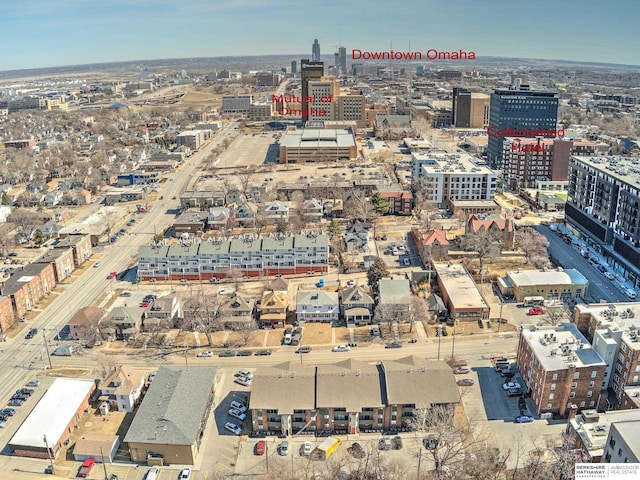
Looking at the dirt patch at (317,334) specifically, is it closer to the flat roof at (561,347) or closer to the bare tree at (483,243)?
the flat roof at (561,347)

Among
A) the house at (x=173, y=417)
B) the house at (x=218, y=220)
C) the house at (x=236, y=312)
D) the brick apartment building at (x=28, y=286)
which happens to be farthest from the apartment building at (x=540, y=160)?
the brick apartment building at (x=28, y=286)

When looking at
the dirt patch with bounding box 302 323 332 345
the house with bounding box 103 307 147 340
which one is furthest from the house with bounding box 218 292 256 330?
the house with bounding box 103 307 147 340

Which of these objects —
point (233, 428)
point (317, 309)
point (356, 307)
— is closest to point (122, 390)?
point (233, 428)

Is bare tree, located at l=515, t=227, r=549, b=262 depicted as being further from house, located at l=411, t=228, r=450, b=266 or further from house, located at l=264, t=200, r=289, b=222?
house, located at l=264, t=200, r=289, b=222

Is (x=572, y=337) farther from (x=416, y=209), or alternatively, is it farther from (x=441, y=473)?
(x=416, y=209)

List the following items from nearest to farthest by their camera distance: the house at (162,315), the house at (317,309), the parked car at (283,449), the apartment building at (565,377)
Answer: the parked car at (283,449), the apartment building at (565,377), the house at (162,315), the house at (317,309)

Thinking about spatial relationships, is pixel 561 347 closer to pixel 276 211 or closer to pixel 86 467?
pixel 86 467

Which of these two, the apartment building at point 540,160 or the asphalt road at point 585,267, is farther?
the apartment building at point 540,160

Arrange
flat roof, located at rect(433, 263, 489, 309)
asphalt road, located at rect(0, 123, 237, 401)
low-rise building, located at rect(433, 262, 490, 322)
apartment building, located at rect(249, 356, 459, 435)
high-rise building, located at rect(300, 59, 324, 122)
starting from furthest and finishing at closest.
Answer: high-rise building, located at rect(300, 59, 324, 122), flat roof, located at rect(433, 263, 489, 309), low-rise building, located at rect(433, 262, 490, 322), asphalt road, located at rect(0, 123, 237, 401), apartment building, located at rect(249, 356, 459, 435)

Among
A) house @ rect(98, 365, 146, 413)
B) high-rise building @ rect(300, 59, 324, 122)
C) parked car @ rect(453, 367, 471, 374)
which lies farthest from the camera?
high-rise building @ rect(300, 59, 324, 122)
